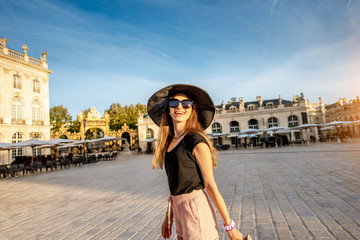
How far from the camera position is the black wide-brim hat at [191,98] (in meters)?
1.86

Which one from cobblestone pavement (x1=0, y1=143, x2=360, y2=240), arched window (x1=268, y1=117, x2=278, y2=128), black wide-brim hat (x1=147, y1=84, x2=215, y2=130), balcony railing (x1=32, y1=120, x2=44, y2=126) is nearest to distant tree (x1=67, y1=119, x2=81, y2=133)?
balcony railing (x1=32, y1=120, x2=44, y2=126)

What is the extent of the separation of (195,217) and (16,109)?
104 ft

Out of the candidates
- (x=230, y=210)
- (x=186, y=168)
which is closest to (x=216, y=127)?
(x=230, y=210)

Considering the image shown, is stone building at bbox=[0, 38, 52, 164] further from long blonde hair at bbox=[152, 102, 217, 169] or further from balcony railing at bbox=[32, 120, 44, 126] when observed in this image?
long blonde hair at bbox=[152, 102, 217, 169]

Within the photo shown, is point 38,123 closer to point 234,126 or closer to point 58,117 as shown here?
point 58,117

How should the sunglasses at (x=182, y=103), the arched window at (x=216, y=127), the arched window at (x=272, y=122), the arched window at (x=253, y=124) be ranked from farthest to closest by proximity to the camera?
the arched window at (x=216, y=127)
the arched window at (x=253, y=124)
the arched window at (x=272, y=122)
the sunglasses at (x=182, y=103)

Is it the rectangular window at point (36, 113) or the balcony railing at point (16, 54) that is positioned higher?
the balcony railing at point (16, 54)

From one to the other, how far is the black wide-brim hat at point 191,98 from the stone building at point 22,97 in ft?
96.0

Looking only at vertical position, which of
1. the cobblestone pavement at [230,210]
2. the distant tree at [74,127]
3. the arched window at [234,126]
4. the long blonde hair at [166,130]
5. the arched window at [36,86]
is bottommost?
the cobblestone pavement at [230,210]

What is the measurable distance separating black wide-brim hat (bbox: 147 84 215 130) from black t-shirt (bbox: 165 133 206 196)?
45 centimetres

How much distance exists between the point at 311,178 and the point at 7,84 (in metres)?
31.2

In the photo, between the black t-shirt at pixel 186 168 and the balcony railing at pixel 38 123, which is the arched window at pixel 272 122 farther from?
the black t-shirt at pixel 186 168

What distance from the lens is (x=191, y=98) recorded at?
1968 mm

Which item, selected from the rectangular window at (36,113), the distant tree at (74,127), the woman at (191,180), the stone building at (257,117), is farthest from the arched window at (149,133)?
the woman at (191,180)
